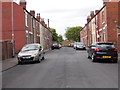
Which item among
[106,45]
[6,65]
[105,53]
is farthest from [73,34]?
[6,65]

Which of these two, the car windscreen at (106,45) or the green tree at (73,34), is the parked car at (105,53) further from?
the green tree at (73,34)

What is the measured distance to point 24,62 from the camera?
16.1 m

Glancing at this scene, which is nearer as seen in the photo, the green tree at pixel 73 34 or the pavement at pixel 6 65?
the pavement at pixel 6 65

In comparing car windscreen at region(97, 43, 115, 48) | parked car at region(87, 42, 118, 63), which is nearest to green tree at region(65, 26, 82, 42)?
car windscreen at region(97, 43, 115, 48)

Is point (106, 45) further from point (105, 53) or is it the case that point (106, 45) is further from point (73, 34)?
point (73, 34)

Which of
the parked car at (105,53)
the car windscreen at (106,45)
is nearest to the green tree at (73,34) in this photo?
the car windscreen at (106,45)

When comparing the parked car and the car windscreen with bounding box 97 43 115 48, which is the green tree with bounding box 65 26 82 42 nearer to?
the car windscreen with bounding box 97 43 115 48

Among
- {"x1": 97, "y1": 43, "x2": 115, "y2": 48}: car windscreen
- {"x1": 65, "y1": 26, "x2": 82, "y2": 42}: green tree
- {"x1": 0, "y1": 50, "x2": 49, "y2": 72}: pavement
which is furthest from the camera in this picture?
{"x1": 65, "y1": 26, "x2": 82, "y2": 42}: green tree

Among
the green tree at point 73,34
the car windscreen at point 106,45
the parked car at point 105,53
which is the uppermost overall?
the green tree at point 73,34

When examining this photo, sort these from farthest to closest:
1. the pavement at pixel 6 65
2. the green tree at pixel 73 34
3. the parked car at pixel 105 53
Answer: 1. the green tree at pixel 73 34
2. the parked car at pixel 105 53
3. the pavement at pixel 6 65

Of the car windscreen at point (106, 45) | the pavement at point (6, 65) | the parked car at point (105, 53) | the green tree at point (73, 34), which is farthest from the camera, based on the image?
the green tree at point (73, 34)

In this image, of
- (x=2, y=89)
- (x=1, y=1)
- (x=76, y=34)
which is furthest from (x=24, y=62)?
(x=76, y=34)

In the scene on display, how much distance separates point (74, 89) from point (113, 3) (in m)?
24.0

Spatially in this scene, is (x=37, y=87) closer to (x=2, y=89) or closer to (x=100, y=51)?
(x=2, y=89)
